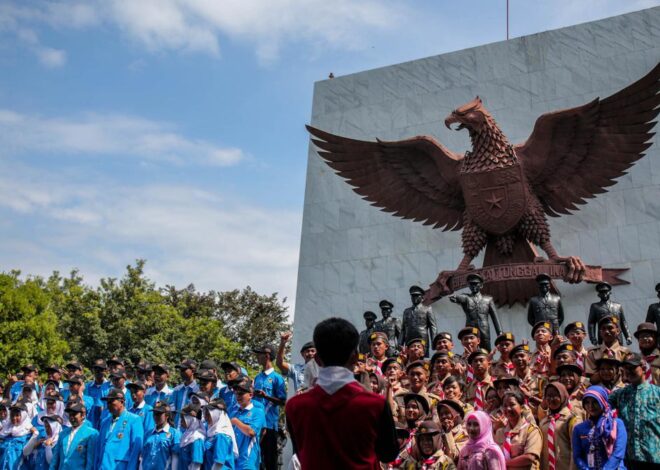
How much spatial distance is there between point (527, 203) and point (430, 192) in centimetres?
155

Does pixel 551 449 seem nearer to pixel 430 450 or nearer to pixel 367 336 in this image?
pixel 430 450

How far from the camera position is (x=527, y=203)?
10.7m

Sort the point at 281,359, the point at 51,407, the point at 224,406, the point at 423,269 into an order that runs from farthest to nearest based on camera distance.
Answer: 1. the point at 423,269
2. the point at 51,407
3. the point at 281,359
4. the point at 224,406

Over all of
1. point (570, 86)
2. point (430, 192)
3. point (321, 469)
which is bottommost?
point (321, 469)

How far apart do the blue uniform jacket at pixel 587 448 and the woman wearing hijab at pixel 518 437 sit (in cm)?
36

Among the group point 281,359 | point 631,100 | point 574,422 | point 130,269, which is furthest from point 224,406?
point 130,269

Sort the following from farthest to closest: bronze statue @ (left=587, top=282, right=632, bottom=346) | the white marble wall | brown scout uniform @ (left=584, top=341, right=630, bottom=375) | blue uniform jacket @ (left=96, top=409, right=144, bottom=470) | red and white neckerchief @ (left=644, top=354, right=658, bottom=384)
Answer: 1. the white marble wall
2. bronze statue @ (left=587, top=282, right=632, bottom=346)
3. blue uniform jacket @ (left=96, top=409, right=144, bottom=470)
4. brown scout uniform @ (left=584, top=341, right=630, bottom=375)
5. red and white neckerchief @ (left=644, top=354, right=658, bottom=384)

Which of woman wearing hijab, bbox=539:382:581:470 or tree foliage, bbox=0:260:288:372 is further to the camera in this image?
tree foliage, bbox=0:260:288:372

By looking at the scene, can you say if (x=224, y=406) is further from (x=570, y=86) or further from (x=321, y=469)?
(x=570, y=86)

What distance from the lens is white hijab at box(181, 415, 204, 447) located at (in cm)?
698

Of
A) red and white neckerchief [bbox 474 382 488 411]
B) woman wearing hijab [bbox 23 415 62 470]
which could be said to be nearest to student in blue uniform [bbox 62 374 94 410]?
woman wearing hijab [bbox 23 415 62 470]

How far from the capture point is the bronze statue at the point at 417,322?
987cm

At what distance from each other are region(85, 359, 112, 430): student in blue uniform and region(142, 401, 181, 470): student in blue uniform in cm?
167

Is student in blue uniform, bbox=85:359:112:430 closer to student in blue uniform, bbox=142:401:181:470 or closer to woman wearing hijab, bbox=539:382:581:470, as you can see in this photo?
student in blue uniform, bbox=142:401:181:470
